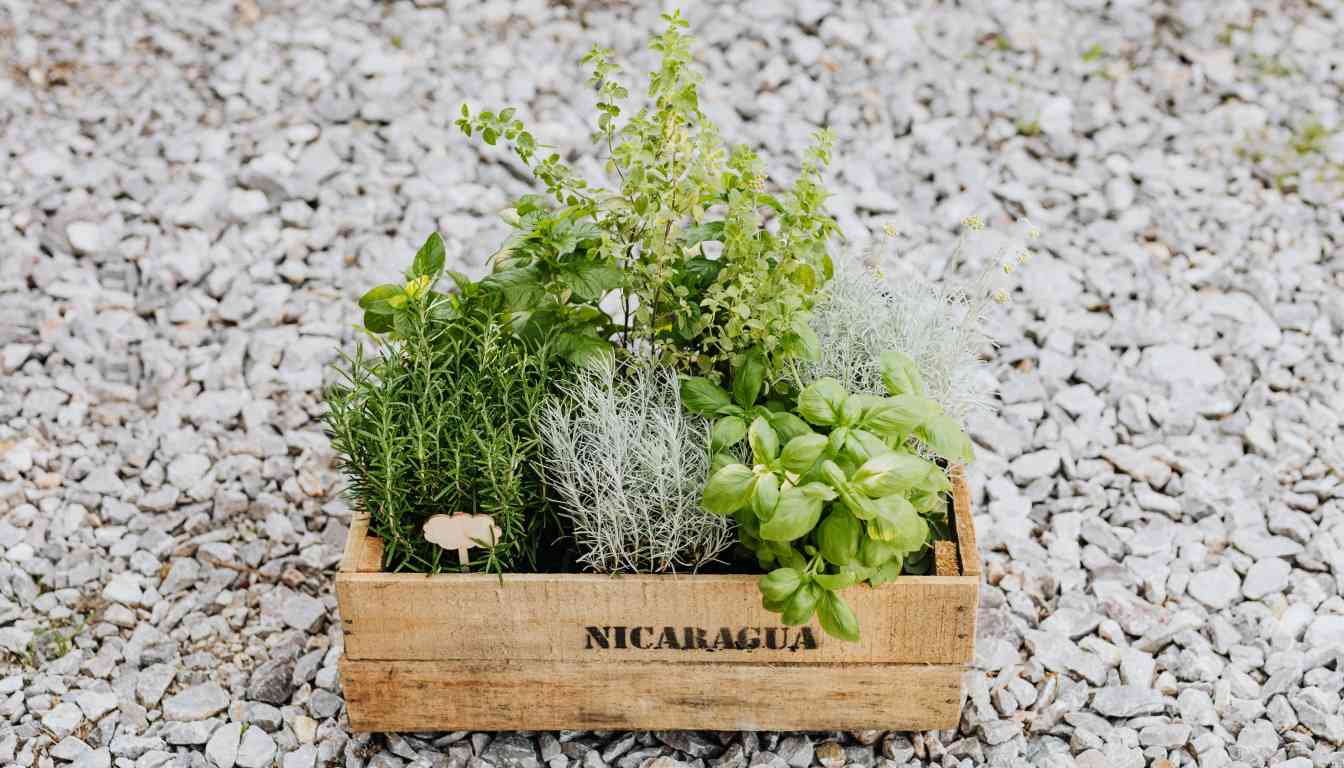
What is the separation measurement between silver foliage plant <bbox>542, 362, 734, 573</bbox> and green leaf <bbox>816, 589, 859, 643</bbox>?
191 mm

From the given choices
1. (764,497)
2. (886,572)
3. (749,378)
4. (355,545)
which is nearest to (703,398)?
(749,378)

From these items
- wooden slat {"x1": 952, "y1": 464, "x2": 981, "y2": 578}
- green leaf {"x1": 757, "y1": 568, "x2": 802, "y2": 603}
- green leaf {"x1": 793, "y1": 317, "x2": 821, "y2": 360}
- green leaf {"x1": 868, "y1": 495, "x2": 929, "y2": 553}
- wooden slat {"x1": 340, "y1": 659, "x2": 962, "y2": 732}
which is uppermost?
green leaf {"x1": 793, "y1": 317, "x2": 821, "y2": 360}

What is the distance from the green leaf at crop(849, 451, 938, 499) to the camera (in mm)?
1896

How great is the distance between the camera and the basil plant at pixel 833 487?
190 centimetres

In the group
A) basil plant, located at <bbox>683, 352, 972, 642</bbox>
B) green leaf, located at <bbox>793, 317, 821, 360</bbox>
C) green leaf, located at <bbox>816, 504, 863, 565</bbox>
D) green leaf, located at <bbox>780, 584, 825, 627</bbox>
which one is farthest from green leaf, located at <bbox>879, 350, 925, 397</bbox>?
green leaf, located at <bbox>780, 584, 825, 627</bbox>

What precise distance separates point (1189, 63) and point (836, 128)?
1201mm

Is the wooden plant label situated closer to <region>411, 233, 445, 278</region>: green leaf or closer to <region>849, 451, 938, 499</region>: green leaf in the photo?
<region>411, 233, 445, 278</region>: green leaf

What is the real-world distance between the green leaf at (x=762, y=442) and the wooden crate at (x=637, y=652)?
0.22 m

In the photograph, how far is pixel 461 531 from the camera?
208cm

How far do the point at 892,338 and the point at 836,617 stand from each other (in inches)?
21.5

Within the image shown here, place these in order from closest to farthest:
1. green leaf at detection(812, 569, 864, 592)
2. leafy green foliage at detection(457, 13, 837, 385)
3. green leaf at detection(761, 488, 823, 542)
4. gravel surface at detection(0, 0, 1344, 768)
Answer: green leaf at detection(761, 488, 823, 542) → green leaf at detection(812, 569, 864, 592) → leafy green foliage at detection(457, 13, 837, 385) → gravel surface at detection(0, 0, 1344, 768)

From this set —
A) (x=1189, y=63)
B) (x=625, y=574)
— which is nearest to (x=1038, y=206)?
(x=1189, y=63)

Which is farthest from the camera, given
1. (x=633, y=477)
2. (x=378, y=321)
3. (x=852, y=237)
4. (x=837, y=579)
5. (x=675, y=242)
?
(x=852, y=237)

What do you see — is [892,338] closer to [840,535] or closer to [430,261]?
[840,535]
